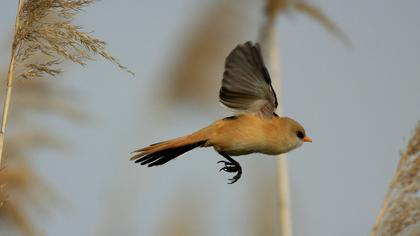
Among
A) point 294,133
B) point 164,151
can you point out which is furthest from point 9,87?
point 294,133

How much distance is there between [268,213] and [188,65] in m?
2.03

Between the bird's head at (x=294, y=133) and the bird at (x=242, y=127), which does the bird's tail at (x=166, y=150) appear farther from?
the bird's head at (x=294, y=133)

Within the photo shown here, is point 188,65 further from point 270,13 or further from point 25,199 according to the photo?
point 25,199

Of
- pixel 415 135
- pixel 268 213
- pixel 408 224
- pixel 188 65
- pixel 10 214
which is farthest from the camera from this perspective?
pixel 188 65

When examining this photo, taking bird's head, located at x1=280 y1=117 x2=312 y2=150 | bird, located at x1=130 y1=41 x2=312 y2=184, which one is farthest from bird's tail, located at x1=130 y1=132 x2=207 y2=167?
bird's head, located at x1=280 y1=117 x2=312 y2=150

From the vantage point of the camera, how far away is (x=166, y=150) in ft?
12.3

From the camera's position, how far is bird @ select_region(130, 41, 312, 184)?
11.8ft

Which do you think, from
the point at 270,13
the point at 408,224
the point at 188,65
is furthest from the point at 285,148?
the point at 188,65

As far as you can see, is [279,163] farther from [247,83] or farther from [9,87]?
[9,87]

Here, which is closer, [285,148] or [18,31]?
[18,31]

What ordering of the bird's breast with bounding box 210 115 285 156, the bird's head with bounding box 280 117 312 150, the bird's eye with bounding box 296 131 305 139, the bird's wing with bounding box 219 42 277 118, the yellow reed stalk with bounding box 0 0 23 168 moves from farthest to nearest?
the bird's eye with bounding box 296 131 305 139
the bird's head with bounding box 280 117 312 150
the bird's breast with bounding box 210 115 285 156
the bird's wing with bounding box 219 42 277 118
the yellow reed stalk with bounding box 0 0 23 168

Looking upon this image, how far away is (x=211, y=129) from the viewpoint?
3.95 meters

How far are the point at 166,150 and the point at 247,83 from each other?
58 centimetres

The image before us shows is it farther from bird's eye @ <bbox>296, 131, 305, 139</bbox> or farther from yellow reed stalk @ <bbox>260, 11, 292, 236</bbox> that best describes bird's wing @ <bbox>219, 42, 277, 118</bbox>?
yellow reed stalk @ <bbox>260, 11, 292, 236</bbox>
